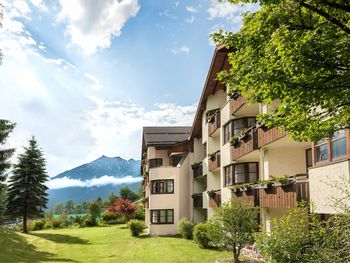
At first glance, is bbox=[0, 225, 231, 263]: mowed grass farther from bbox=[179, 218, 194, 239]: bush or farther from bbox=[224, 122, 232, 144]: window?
bbox=[224, 122, 232, 144]: window

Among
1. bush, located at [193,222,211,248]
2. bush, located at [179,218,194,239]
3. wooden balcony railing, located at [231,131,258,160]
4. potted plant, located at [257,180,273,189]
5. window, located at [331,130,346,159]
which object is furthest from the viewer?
bush, located at [179,218,194,239]

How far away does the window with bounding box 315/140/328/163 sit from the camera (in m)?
14.0

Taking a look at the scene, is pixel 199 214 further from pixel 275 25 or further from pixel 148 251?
pixel 275 25

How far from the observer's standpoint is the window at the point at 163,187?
1571 inches

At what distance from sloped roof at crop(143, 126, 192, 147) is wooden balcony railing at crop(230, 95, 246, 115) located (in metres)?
18.4

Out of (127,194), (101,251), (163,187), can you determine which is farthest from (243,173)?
(127,194)

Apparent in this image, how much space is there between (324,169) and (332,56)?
638 centimetres

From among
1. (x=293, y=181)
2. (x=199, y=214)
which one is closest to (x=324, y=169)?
(x=293, y=181)

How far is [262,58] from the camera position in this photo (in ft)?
30.9

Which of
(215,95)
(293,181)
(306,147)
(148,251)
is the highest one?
(215,95)

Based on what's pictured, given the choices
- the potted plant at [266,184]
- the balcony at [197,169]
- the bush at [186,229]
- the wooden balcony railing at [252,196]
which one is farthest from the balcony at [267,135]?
the balcony at [197,169]

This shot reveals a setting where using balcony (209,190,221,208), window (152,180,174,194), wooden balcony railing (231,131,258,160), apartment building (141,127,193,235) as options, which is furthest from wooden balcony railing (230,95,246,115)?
window (152,180,174,194)

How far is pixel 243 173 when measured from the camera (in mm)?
26297

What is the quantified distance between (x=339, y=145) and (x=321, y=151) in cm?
147
